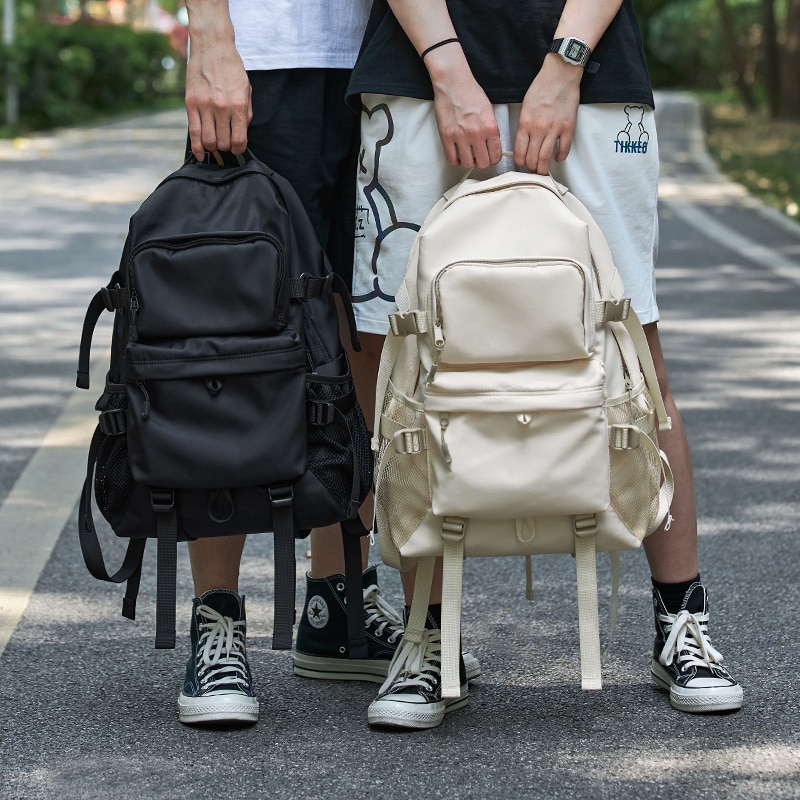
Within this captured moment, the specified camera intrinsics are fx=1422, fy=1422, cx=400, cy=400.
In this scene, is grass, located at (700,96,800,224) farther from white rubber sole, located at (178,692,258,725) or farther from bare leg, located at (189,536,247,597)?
white rubber sole, located at (178,692,258,725)

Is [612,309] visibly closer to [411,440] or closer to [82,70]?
[411,440]

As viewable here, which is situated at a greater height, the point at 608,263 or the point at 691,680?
the point at 608,263

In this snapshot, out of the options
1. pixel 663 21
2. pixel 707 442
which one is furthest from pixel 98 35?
pixel 707 442

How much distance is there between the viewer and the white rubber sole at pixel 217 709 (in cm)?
254

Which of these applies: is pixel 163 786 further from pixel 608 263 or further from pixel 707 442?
pixel 707 442

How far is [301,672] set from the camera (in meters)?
2.84

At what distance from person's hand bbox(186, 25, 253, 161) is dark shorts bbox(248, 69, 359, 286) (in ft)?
0.26

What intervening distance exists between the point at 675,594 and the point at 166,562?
977mm

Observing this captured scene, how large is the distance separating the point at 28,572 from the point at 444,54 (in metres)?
1.76

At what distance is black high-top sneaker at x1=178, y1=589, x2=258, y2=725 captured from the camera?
101 inches

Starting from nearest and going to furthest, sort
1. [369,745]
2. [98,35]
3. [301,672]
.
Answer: [369,745], [301,672], [98,35]

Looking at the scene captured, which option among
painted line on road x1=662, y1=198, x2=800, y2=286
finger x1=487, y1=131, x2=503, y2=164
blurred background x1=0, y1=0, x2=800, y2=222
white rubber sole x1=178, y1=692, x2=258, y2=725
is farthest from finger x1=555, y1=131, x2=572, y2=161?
blurred background x1=0, y1=0, x2=800, y2=222

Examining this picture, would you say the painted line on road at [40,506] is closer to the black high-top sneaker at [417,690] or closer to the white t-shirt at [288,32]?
the black high-top sneaker at [417,690]

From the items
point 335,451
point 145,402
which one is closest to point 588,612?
point 335,451
